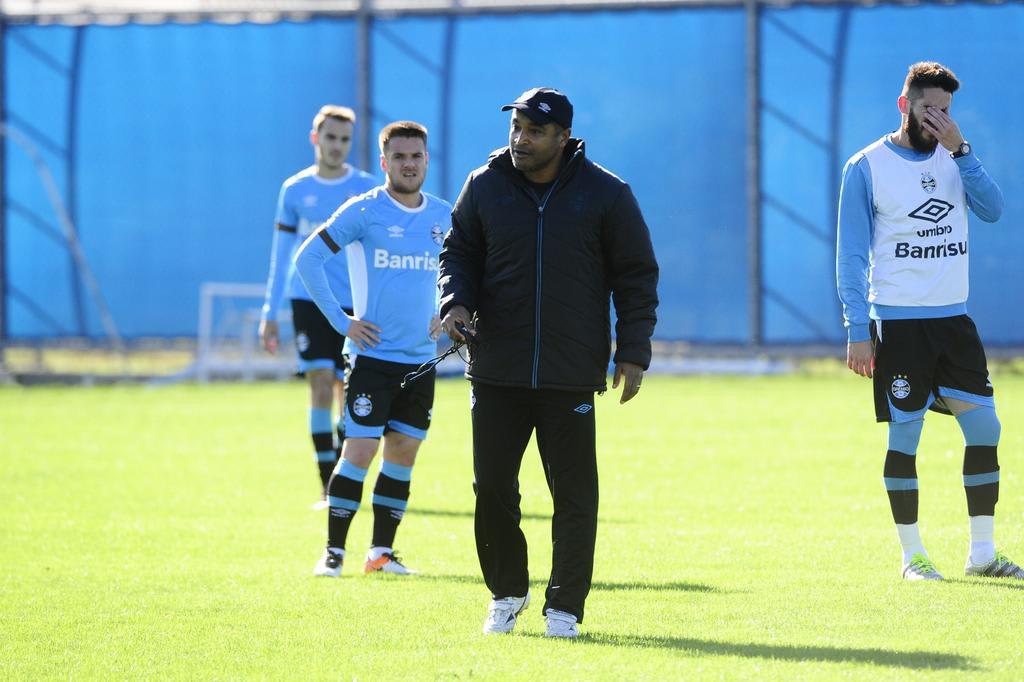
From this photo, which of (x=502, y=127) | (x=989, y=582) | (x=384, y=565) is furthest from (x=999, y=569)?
(x=502, y=127)

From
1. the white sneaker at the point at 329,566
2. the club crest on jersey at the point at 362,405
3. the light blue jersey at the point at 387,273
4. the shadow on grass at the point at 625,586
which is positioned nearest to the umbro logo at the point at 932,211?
the shadow on grass at the point at 625,586

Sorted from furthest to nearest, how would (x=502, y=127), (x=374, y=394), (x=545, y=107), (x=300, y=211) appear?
(x=502, y=127)
(x=300, y=211)
(x=374, y=394)
(x=545, y=107)

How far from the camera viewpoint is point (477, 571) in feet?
27.1

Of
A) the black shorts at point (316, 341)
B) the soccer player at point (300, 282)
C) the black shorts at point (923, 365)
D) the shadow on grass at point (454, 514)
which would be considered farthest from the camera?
the black shorts at point (316, 341)

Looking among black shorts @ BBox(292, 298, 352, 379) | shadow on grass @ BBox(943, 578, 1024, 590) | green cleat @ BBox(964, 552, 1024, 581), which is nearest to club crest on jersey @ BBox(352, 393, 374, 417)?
black shorts @ BBox(292, 298, 352, 379)

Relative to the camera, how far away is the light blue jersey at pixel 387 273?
8.29m

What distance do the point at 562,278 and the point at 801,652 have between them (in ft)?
5.34

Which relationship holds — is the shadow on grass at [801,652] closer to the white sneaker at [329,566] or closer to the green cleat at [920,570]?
the green cleat at [920,570]

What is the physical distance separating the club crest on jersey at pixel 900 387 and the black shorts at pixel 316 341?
4.40 metres

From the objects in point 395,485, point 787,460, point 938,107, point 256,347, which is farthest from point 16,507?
point 256,347

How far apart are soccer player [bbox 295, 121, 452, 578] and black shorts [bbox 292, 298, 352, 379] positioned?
251 centimetres

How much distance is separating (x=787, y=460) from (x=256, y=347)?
14409 millimetres

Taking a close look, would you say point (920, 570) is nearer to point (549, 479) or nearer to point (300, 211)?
point (549, 479)

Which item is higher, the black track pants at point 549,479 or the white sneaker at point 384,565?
the black track pants at point 549,479
